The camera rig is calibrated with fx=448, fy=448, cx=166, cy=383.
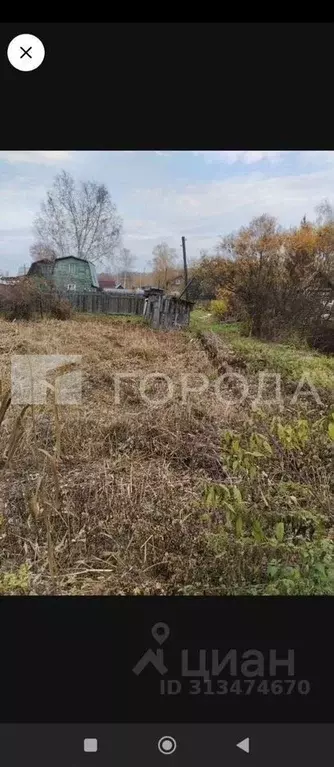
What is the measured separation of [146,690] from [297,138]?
44.1 inches

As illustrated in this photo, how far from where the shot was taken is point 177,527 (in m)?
1.01

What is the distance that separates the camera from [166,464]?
1.05 meters

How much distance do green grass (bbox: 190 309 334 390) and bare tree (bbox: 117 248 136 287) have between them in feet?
0.59

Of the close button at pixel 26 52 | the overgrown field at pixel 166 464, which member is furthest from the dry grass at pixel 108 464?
the close button at pixel 26 52

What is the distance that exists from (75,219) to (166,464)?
0.58 m

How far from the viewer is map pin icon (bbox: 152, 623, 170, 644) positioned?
0.90 meters

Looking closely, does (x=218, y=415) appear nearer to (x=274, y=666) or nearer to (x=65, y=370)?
(x=65, y=370)

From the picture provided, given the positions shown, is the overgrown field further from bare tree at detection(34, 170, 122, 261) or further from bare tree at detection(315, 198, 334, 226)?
bare tree at detection(315, 198, 334, 226)

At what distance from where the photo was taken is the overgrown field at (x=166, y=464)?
994 millimetres

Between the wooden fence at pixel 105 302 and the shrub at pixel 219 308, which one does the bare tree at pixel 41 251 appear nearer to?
the wooden fence at pixel 105 302

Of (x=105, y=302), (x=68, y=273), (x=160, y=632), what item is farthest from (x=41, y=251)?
(x=160, y=632)

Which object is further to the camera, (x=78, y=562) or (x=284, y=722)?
(x=78, y=562)

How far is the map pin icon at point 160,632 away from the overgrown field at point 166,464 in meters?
0.09
